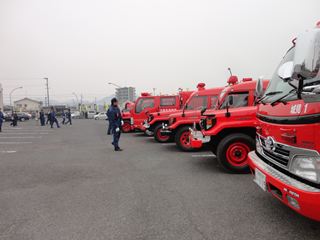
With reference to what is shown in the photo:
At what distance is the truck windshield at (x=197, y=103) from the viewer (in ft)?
28.6

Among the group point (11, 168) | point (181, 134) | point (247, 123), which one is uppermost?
point (247, 123)

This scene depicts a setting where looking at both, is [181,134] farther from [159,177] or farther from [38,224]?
[38,224]

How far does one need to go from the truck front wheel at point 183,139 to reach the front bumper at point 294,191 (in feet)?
16.8

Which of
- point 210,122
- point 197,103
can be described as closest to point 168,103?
point 197,103

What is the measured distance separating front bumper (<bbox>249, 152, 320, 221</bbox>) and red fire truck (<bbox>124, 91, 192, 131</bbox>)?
9745 millimetres

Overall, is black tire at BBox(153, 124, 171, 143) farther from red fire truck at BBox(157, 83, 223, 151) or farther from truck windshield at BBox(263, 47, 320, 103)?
truck windshield at BBox(263, 47, 320, 103)

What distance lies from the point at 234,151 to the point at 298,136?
2954 mm

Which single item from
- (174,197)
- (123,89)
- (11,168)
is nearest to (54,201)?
(174,197)

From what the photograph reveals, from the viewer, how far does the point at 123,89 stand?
149 ft

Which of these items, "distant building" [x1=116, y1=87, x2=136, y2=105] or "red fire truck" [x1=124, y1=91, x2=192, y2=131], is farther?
"distant building" [x1=116, y1=87, x2=136, y2=105]

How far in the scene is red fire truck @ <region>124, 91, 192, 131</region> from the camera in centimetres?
1273

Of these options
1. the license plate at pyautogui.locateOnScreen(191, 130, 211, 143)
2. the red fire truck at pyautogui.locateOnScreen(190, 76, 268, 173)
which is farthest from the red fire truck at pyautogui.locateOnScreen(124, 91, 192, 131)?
the red fire truck at pyautogui.locateOnScreen(190, 76, 268, 173)

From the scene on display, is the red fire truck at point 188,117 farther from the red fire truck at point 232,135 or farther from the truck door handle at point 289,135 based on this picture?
the truck door handle at point 289,135

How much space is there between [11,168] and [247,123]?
605 centimetres
